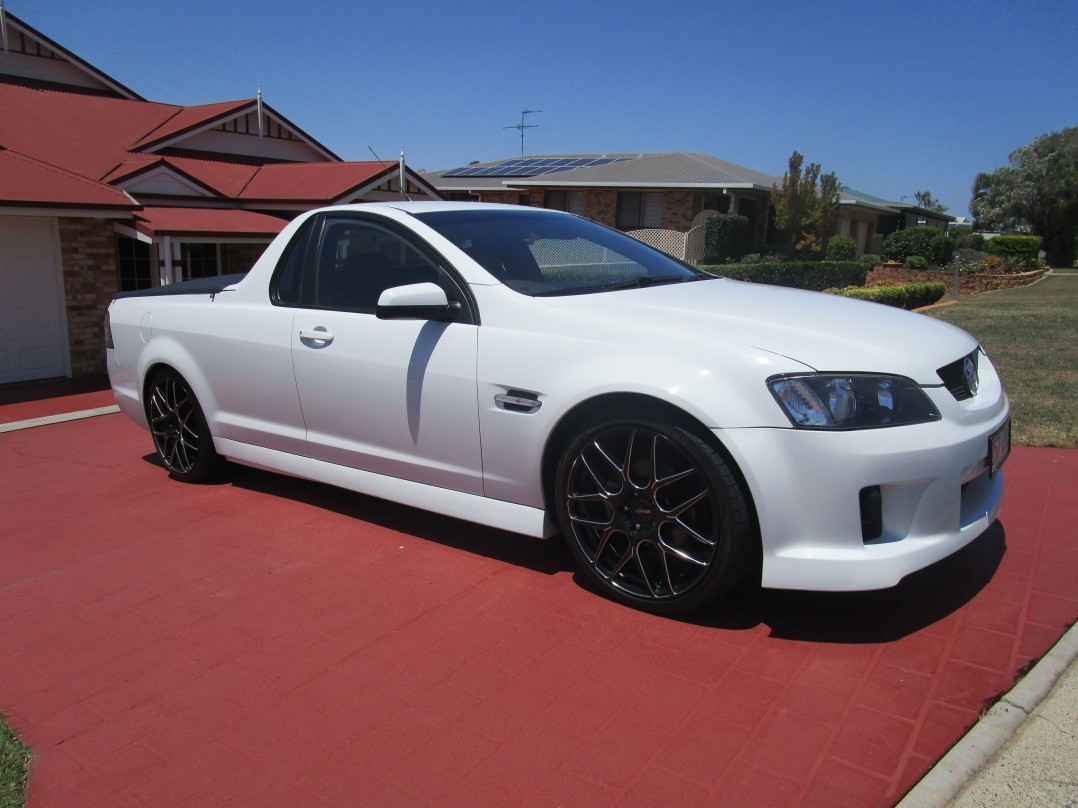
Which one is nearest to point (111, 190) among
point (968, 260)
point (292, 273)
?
point (292, 273)

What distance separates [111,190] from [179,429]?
6909 mm

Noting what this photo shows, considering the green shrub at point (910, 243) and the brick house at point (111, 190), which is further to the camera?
the green shrub at point (910, 243)

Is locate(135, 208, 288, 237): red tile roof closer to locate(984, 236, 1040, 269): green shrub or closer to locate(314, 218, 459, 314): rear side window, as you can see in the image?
locate(314, 218, 459, 314): rear side window

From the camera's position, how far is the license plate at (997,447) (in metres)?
3.67

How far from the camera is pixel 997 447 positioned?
3760 millimetres

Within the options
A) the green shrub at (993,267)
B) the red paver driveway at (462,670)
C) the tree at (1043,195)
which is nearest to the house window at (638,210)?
the green shrub at (993,267)

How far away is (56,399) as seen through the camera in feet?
31.8

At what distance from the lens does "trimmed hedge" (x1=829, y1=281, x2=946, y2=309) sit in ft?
61.7

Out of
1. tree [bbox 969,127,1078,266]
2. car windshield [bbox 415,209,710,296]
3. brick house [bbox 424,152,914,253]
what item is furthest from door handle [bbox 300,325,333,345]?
tree [bbox 969,127,1078,266]

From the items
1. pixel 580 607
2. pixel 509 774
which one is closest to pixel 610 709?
pixel 509 774

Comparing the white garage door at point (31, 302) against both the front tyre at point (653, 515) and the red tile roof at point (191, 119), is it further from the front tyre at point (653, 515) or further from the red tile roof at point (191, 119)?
the front tyre at point (653, 515)

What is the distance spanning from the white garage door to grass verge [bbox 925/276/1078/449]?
10.8 meters

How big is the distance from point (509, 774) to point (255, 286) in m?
3.43

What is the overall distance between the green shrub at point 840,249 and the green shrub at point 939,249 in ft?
22.9
